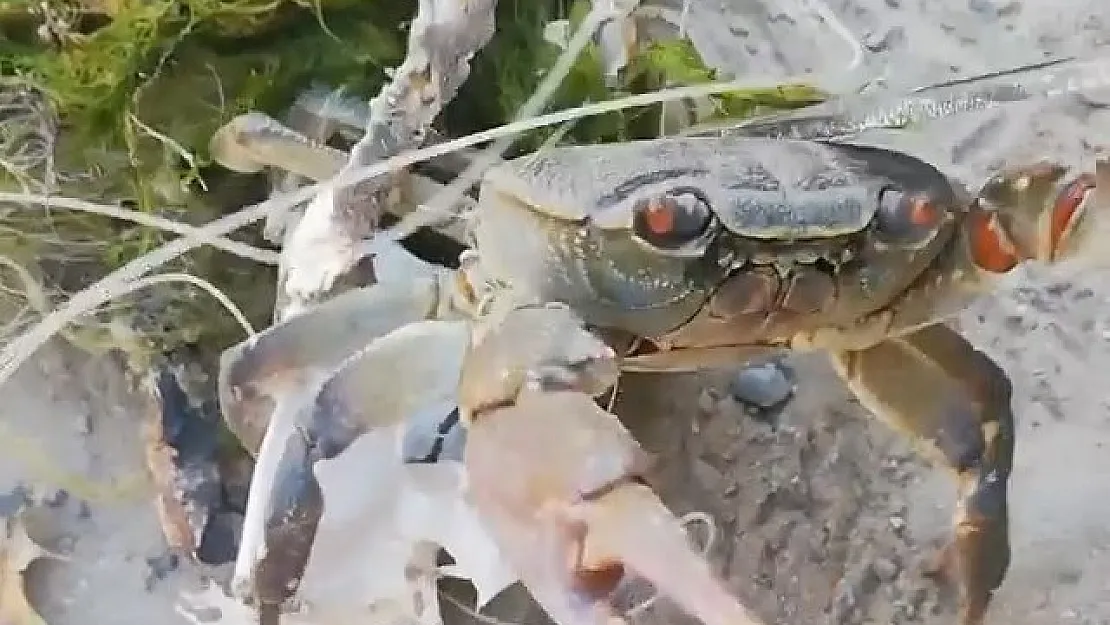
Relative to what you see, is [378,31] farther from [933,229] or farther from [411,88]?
[933,229]

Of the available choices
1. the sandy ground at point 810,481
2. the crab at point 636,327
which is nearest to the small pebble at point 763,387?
the sandy ground at point 810,481

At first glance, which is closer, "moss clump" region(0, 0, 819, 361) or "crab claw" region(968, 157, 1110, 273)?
"crab claw" region(968, 157, 1110, 273)

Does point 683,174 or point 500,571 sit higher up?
point 683,174

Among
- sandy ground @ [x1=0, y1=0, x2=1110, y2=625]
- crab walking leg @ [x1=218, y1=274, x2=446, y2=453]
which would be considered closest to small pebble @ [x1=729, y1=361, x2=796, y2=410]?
sandy ground @ [x1=0, y1=0, x2=1110, y2=625]

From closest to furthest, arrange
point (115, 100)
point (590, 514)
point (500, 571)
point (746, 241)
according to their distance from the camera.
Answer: point (590, 514), point (746, 241), point (500, 571), point (115, 100)

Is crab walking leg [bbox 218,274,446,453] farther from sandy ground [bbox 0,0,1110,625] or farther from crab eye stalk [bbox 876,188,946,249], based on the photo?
crab eye stalk [bbox 876,188,946,249]

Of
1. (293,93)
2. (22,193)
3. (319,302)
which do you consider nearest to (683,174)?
(319,302)
